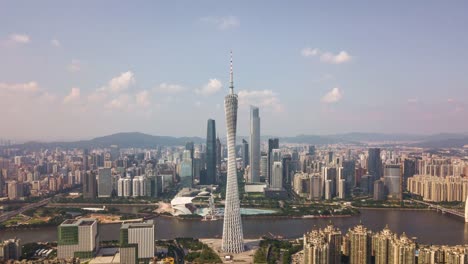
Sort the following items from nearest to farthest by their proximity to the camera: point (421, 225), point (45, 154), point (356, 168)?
point (421, 225)
point (356, 168)
point (45, 154)

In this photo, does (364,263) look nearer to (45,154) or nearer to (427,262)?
(427,262)

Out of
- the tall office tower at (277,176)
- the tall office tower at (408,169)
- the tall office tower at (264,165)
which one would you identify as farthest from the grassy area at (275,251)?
the tall office tower at (264,165)

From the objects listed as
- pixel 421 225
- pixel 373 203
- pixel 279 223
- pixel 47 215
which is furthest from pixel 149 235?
pixel 373 203

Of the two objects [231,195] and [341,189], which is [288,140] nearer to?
[341,189]

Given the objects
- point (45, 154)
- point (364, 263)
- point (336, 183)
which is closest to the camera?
point (364, 263)

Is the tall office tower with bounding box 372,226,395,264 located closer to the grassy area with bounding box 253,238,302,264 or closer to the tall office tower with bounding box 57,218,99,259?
the grassy area with bounding box 253,238,302,264

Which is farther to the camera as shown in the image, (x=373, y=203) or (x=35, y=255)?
(x=373, y=203)

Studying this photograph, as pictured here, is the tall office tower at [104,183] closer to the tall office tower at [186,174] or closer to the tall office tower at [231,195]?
the tall office tower at [186,174]
